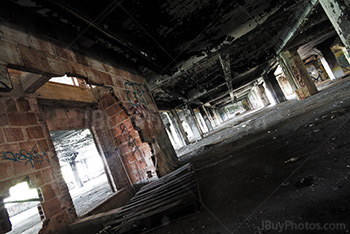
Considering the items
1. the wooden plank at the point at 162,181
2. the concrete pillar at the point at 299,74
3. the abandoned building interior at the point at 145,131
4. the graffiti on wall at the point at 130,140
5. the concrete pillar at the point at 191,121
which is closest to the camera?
the abandoned building interior at the point at 145,131

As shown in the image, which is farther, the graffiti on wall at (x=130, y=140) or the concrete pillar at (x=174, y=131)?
the concrete pillar at (x=174, y=131)

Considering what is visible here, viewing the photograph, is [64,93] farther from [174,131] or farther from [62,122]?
[174,131]

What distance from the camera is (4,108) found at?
3484mm

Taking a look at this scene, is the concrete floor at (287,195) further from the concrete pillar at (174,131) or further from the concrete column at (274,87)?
the concrete column at (274,87)

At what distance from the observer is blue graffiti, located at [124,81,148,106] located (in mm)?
4198

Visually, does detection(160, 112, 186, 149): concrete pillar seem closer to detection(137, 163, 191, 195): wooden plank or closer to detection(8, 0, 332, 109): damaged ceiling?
detection(8, 0, 332, 109): damaged ceiling

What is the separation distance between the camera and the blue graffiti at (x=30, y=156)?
127 inches

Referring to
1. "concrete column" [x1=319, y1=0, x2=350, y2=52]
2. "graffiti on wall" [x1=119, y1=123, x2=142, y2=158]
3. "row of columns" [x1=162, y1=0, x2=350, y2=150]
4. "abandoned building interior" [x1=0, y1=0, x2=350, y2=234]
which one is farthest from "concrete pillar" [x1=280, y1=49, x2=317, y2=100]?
"graffiti on wall" [x1=119, y1=123, x2=142, y2=158]

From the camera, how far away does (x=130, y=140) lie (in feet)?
14.5

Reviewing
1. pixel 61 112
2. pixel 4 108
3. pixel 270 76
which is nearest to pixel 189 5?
pixel 4 108

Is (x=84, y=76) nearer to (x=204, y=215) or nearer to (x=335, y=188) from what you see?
(x=204, y=215)

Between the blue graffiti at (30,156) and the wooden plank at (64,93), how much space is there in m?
1.43

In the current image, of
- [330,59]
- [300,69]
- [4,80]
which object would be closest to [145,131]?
[4,80]

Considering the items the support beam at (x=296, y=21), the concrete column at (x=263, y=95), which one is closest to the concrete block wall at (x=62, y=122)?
the support beam at (x=296, y=21)
